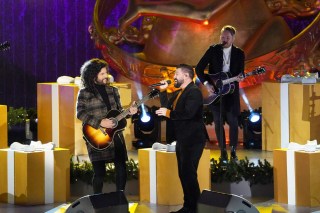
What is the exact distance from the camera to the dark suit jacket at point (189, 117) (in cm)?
830

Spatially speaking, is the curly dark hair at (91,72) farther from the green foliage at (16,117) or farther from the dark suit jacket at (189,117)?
the green foliage at (16,117)

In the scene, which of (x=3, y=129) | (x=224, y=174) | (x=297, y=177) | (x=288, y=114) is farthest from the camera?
(x=288, y=114)

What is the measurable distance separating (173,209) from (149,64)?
4050mm

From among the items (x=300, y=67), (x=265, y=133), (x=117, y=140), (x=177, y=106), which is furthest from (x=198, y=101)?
(x=300, y=67)

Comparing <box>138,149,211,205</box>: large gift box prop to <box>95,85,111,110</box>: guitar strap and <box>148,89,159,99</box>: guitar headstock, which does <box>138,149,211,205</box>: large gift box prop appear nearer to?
<box>95,85,111,110</box>: guitar strap

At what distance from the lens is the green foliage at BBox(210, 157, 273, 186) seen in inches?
387

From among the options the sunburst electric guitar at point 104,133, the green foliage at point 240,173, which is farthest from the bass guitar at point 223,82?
the sunburst electric guitar at point 104,133

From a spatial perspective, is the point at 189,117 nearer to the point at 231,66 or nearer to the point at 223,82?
the point at 223,82

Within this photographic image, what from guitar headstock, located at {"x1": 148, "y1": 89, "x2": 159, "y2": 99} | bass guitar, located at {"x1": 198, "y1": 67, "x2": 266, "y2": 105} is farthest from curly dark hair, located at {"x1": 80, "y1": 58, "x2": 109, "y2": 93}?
bass guitar, located at {"x1": 198, "y1": 67, "x2": 266, "y2": 105}

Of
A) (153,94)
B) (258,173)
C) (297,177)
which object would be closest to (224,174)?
(258,173)

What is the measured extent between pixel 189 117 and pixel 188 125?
83mm

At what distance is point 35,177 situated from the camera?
9500 mm

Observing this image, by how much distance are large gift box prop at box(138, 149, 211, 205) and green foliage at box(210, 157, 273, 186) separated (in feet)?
1.01

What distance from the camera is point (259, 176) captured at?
984 centimetres
